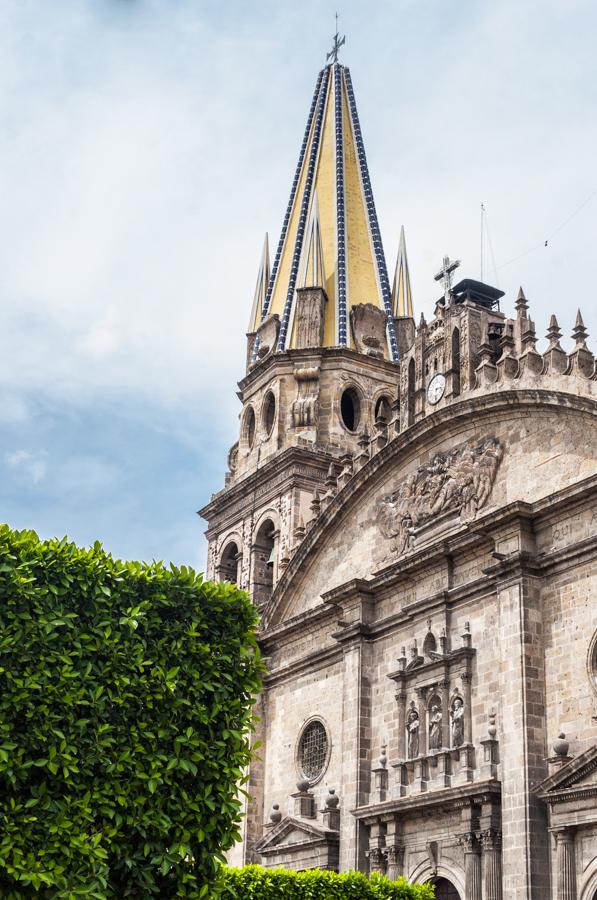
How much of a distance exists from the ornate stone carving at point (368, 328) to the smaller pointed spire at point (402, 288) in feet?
3.79

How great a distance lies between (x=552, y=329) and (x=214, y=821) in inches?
532

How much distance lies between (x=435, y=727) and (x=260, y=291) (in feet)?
81.1

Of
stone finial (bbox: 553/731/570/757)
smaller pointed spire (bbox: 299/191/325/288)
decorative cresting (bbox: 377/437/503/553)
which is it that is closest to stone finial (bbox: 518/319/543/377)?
decorative cresting (bbox: 377/437/503/553)

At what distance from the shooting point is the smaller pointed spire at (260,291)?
1827 inches

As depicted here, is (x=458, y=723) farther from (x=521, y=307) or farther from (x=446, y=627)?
(x=521, y=307)

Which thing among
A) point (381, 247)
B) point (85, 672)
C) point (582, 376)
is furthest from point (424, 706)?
point (381, 247)

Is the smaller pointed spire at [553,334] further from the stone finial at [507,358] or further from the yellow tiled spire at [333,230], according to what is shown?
the yellow tiled spire at [333,230]

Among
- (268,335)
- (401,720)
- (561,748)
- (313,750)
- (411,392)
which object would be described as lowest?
(561,748)

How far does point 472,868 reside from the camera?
2402 cm

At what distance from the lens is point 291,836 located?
30047mm

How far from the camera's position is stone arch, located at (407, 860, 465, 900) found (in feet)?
80.5

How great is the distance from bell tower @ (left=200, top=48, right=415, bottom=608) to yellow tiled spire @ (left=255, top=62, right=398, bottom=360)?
0.17 ft

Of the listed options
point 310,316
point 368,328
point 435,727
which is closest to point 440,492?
point 435,727

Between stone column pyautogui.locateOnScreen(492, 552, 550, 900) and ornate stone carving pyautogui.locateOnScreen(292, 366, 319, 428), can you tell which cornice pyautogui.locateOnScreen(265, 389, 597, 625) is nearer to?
stone column pyautogui.locateOnScreen(492, 552, 550, 900)
